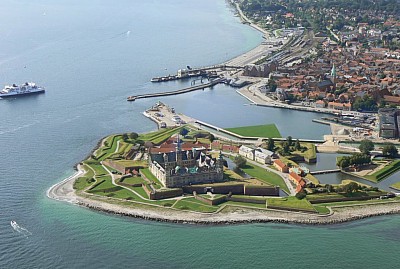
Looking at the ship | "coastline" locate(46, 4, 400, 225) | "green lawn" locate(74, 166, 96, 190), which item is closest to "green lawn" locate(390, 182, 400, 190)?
"coastline" locate(46, 4, 400, 225)

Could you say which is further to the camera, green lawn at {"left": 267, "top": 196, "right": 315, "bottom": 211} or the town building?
the town building

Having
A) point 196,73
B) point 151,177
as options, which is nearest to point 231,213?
point 151,177

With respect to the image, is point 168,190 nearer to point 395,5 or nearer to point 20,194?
point 20,194

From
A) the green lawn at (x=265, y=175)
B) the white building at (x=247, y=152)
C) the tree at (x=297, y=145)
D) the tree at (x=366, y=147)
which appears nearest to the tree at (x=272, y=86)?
the tree at (x=297, y=145)

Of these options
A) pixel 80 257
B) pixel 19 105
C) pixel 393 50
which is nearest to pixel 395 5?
pixel 393 50

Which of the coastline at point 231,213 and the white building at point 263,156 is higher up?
the white building at point 263,156

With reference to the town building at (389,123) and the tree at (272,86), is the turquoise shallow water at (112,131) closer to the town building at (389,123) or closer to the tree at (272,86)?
the tree at (272,86)

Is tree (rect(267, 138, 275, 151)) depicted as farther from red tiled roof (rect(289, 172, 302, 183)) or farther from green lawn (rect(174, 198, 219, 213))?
green lawn (rect(174, 198, 219, 213))
